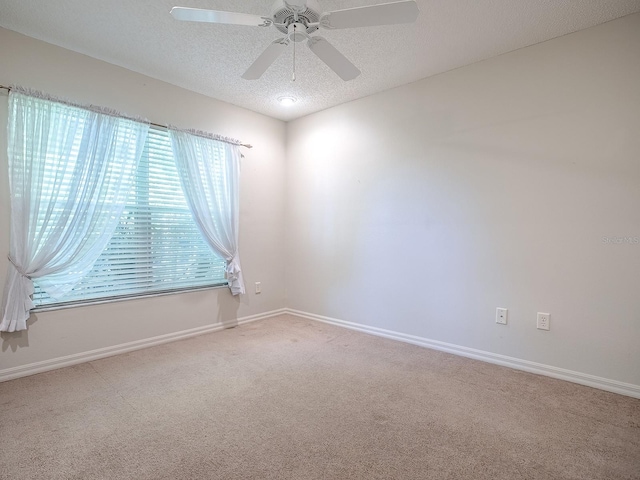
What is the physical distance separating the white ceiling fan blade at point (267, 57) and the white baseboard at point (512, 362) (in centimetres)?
263

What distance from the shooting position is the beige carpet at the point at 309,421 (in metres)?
1.49

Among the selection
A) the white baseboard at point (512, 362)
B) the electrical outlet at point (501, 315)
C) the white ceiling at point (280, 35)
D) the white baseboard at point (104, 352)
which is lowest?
the white baseboard at point (104, 352)

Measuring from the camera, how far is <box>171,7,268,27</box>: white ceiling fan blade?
1.58 m

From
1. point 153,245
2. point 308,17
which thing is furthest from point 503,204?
point 153,245

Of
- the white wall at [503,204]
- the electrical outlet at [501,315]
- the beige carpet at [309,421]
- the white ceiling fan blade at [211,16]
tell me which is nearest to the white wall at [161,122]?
the beige carpet at [309,421]

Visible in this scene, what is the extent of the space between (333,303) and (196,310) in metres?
1.52

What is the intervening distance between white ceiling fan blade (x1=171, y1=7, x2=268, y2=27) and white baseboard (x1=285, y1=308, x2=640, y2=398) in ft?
9.35

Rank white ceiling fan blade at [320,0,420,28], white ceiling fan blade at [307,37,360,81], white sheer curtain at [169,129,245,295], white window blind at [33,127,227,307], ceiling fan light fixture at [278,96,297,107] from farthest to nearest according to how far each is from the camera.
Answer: ceiling fan light fixture at [278,96,297,107], white sheer curtain at [169,129,245,295], white window blind at [33,127,227,307], white ceiling fan blade at [307,37,360,81], white ceiling fan blade at [320,0,420,28]

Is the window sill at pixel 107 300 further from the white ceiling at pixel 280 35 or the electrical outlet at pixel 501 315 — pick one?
the electrical outlet at pixel 501 315

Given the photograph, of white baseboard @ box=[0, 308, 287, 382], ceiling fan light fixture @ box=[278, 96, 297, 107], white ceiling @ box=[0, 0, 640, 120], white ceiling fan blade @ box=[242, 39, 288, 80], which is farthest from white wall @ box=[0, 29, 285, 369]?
white ceiling fan blade @ box=[242, 39, 288, 80]

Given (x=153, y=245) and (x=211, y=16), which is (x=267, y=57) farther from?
(x=153, y=245)

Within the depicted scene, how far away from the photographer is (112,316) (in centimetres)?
283

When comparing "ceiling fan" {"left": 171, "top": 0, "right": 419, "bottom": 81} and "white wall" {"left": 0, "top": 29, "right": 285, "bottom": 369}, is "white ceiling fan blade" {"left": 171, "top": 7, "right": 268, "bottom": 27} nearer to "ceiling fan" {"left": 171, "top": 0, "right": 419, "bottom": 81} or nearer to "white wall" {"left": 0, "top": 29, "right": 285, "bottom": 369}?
"ceiling fan" {"left": 171, "top": 0, "right": 419, "bottom": 81}

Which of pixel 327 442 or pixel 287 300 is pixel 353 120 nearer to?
pixel 287 300
